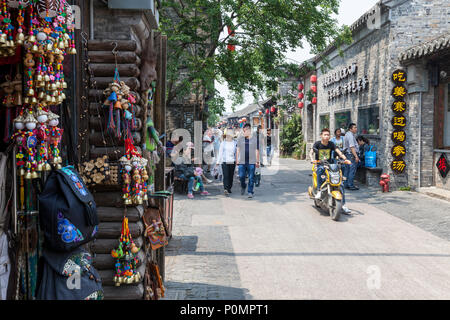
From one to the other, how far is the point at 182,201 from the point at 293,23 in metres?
6.45

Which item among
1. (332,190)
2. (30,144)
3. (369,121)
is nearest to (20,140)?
(30,144)

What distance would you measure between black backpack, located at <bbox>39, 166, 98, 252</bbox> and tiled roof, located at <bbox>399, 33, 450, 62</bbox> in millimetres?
10163

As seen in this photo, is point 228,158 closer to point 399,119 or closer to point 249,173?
point 249,173

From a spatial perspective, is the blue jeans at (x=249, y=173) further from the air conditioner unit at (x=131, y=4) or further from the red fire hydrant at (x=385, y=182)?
the air conditioner unit at (x=131, y=4)

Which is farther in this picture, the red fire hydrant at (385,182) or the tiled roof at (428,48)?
the red fire hydrant at (385,182)

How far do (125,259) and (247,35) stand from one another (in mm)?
11284

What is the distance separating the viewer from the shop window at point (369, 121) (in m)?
14.9

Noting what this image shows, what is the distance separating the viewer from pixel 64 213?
2.78 meters

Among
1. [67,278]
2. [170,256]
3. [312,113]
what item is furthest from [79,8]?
[312,113]

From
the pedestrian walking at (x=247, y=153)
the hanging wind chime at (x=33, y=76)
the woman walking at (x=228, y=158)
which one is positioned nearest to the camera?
the hanging wind chime at (x=33, y=76)

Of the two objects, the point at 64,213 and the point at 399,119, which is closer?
the point at 64,213

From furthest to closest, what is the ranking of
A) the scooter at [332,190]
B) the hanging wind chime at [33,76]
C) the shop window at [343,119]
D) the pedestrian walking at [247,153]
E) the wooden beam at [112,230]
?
the shop window at [343,119], the pedestrian walking at [247,153], the scooter at [332,190], the wooden beam at [112,230], the hanging wind chime at [33,76]

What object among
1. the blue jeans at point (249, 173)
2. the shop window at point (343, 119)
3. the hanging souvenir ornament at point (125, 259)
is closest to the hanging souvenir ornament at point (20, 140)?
the hanging souvenir ornament at point (125, 259)

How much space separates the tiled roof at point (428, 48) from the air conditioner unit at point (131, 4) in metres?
8.60
